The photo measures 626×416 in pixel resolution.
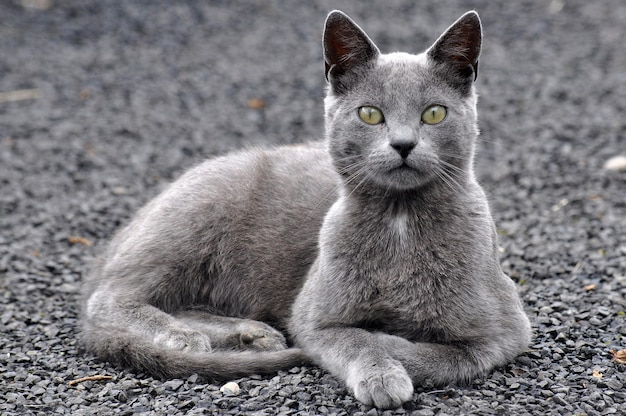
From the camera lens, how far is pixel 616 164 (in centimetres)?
554

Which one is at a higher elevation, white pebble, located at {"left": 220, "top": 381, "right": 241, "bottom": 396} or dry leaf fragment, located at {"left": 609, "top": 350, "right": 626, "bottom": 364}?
dry leaf fragment, located at {"left": 609, "top": 350, "right": 626, "bottom": 364}

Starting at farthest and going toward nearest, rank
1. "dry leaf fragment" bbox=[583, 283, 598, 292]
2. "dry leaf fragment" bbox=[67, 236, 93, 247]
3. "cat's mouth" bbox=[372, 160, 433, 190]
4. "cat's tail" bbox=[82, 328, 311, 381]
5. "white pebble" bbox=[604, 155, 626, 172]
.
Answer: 1. "white pebble" bbox=[604, 155, 626, 172]
2. "dry leaf fragment" bbox=[67, 236, 93, 247]
3. "dry leaf fragment" bbox=[583, 283, 598, 292]
4. "cat's tail" bbox=[82, 328, 311, 381]
5. "cat's mouth" bbox=[372, 160, 433, 190]

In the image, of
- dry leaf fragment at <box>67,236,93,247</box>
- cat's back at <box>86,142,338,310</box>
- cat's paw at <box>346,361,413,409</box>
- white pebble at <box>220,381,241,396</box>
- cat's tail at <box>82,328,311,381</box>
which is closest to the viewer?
cat's paw at <box>346,361,413,409</box>

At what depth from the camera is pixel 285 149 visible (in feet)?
13.3

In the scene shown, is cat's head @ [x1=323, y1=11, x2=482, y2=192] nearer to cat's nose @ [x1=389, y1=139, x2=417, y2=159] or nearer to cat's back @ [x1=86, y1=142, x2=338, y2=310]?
cat's nose @ [x1=389, y1=139, x2=417, y2=159]

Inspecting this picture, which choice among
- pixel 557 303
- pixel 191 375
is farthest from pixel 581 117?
pixel 191 375

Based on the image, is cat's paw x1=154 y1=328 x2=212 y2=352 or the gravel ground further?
cat's paw x1=154 y1=328 x2=212 y2=352

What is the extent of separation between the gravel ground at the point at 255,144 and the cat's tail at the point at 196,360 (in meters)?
0.05

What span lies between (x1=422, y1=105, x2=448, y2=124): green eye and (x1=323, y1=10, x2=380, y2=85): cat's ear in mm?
308

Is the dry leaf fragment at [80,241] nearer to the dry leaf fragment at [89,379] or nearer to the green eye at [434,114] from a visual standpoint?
the dry leaf fragment at [89,379]

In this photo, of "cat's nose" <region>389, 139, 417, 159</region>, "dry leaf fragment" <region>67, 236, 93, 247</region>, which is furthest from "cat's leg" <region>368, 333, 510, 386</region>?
"dry leaf fragment" <region>67, 236, 93, 247</region>

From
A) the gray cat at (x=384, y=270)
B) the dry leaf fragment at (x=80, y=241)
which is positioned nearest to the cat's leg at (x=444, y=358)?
the gray cat at (x=384, y=270)

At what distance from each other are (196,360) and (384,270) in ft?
2.42

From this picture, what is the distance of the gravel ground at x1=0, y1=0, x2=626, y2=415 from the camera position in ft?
10.2
